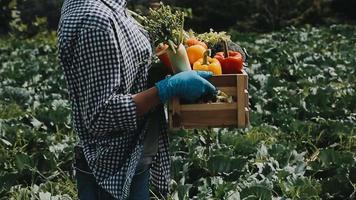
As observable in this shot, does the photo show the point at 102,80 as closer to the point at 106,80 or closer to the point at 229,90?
the point at 106,80

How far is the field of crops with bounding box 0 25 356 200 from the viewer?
4238 mm

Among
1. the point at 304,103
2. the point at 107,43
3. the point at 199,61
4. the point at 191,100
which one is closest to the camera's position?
the point at 107,43

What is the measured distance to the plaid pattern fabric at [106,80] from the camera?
2.19 m

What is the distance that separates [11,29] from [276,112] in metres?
11.2

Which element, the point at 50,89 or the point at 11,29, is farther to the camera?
the point at 11,29

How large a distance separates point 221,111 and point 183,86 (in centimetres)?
22

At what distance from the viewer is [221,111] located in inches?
94.6

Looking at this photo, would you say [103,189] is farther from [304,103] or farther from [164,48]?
[304,103]

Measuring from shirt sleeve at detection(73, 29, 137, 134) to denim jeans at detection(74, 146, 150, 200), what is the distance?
0.92 feet

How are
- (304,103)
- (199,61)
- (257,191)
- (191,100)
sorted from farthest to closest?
(304,103) < (257,191) < (199,61) < (191,100)

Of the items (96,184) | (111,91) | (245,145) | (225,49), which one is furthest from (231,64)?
(245,145)

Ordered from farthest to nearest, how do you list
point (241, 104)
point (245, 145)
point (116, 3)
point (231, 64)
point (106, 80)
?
point (245, 145), point (231, 64), point (241, 104), point (116, 3), point (106, 80)

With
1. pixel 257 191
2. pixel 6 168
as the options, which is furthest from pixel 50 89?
pixel 257 191

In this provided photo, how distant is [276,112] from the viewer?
6.58m
